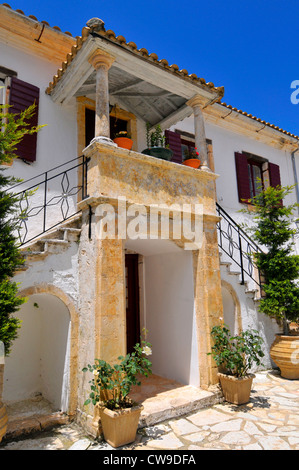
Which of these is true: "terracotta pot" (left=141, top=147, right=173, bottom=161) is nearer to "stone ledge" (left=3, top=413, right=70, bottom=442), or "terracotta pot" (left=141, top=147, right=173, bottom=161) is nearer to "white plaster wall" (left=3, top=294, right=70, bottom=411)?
"white plaster wall" (left=3, top=294, right=70, bottom=411)

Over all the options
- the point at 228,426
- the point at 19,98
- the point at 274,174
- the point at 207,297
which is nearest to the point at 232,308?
the point at 207,297

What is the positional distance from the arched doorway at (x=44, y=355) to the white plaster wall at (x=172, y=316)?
7.26 feet

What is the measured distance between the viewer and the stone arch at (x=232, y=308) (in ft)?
22.3

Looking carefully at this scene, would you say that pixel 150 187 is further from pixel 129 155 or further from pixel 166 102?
pixel 166 102

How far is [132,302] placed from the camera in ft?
23.7

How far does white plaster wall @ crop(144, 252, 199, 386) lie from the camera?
5.72m

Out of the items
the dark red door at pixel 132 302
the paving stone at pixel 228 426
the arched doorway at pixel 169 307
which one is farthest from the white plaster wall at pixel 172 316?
the paving stone at pixel 228 426

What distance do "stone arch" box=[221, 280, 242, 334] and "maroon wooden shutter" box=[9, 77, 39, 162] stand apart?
4.76 meters

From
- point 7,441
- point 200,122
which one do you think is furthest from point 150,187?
point 7,441

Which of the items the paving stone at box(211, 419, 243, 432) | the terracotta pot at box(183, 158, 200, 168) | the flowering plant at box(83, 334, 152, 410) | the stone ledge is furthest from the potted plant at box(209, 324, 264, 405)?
the terracotta pot at box(183, 158, 200, 168)

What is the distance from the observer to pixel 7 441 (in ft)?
12.8

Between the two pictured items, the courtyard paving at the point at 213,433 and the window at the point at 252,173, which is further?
the window at the point at 252,173

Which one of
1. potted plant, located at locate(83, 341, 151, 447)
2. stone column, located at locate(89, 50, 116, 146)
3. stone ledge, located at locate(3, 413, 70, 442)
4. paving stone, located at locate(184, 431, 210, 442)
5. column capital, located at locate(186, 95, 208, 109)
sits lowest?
paving stone, located at locate(184, 431, 210, 442)

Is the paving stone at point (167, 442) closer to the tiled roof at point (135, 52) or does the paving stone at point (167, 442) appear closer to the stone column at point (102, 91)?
the stone column at point (102, 91)
